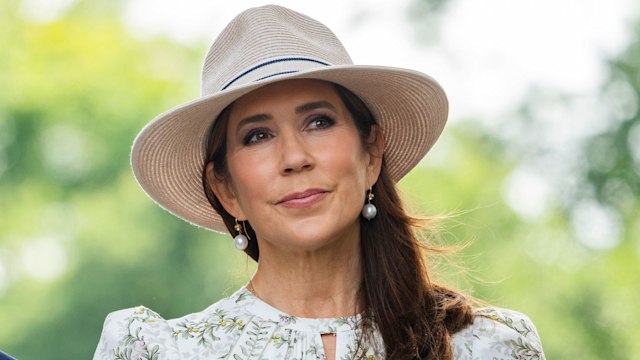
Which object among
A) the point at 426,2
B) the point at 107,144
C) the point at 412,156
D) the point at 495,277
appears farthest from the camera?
the point at 426,2

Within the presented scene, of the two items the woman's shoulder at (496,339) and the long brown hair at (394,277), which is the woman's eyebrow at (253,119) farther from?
the woman's shoulder at (496,339)

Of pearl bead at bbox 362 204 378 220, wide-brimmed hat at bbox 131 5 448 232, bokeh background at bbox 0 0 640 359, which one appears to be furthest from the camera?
bokeh background at bbox 0 0 640 359

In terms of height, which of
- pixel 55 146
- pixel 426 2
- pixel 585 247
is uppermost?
pixel 426 2

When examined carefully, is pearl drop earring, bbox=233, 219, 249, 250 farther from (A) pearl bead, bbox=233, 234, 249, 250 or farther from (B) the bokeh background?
(B) the bokeh background

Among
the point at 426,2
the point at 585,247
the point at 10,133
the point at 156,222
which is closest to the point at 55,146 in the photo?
the point at 10,133

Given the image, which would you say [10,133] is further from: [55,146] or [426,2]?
[426,2]

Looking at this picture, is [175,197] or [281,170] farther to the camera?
[175,197]

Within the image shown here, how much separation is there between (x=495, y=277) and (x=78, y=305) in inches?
166

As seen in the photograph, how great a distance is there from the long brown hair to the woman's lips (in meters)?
0.26

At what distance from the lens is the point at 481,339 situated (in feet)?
10.3

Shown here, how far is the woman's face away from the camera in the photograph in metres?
3.00

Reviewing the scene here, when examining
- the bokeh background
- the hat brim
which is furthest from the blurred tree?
the hat brim

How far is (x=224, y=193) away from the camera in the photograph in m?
3.27

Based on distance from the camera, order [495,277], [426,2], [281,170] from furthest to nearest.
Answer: [426,2], [495,277], [281,170]
